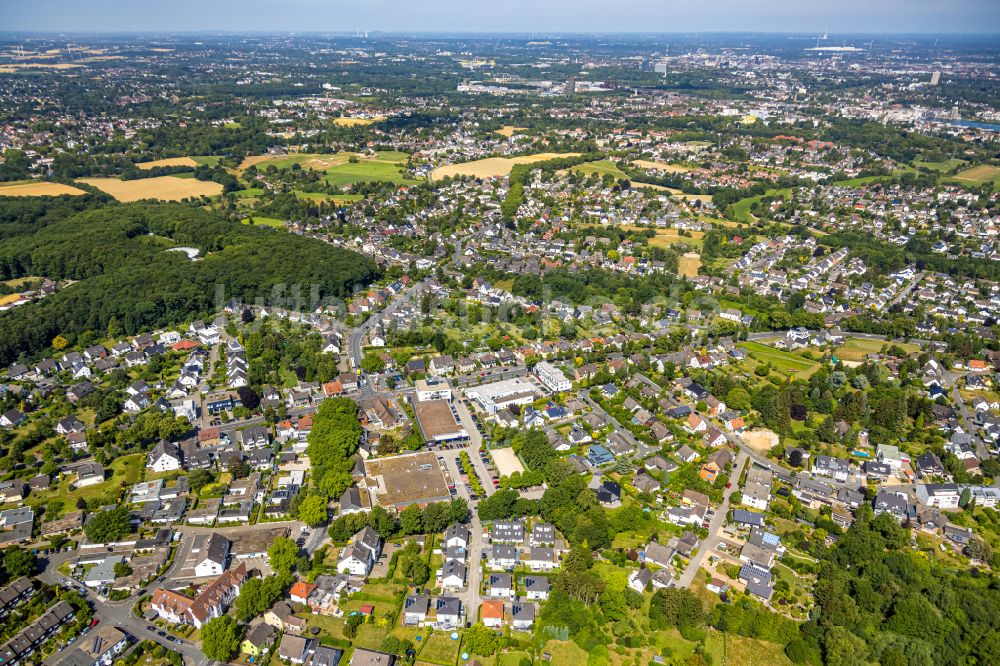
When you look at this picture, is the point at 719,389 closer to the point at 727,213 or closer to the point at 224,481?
the point at 224,481

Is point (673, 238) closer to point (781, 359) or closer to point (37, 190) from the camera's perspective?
point (781, 359)

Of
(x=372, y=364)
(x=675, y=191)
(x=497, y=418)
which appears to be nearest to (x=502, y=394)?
(x=497, y=418)

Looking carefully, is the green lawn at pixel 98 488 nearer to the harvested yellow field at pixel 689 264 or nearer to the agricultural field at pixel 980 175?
the harvested yellow field at pixel 689 264

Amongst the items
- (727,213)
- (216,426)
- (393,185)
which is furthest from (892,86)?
(216,426)

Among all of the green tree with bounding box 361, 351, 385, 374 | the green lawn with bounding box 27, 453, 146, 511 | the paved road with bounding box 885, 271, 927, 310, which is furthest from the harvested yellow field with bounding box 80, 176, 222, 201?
the paved road with bounding box 885, 271, 927, 310

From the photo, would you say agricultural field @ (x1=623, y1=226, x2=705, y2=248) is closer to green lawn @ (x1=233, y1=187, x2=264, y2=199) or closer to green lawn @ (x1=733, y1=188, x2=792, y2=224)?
green lawn @ (x1=733, y1=188, x2=792, y2=224)
